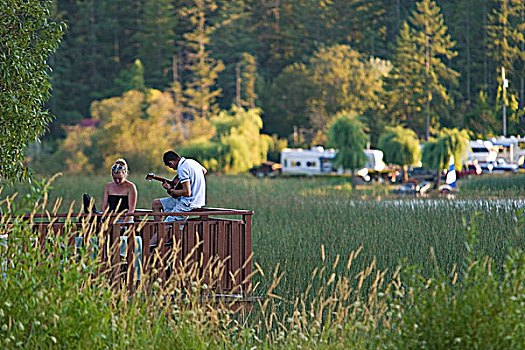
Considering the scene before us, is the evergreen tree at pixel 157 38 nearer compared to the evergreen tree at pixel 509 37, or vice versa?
the evergreen tree at pixel 509 37

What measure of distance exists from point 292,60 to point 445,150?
130 feet

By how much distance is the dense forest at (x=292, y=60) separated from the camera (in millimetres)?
60156

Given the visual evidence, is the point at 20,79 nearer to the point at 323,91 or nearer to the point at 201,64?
the point at 323,91

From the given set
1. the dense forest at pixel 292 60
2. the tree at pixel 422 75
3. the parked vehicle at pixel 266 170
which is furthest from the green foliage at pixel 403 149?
the tree at pixel 422 75

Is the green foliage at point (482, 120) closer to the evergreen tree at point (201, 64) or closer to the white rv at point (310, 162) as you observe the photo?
the white rv at point (310, 162)

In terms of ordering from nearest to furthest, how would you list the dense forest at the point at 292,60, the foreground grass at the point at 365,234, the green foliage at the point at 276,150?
the foreground grass at the point at 365,234, the dense forest at the point at 292,60, the green foliage at the point at 276,150

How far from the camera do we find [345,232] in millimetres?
15914

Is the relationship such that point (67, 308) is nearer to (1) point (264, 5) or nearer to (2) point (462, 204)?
(2) point (462, 204)

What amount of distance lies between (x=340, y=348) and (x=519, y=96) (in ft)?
109

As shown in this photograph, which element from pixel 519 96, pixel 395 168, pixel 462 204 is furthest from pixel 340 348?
pixel 395 168

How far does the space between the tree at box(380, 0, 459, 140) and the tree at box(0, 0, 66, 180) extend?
50192mm

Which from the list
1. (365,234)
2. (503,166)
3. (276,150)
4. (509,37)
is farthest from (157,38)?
(365,234)

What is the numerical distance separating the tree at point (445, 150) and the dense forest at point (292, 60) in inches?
550

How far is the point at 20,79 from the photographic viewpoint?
10898 millimetres
